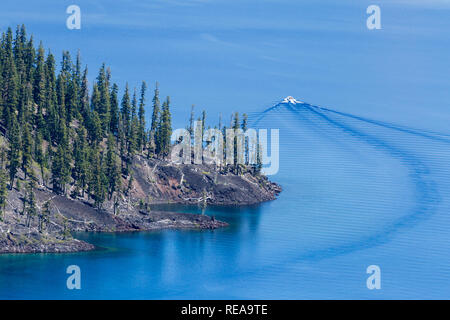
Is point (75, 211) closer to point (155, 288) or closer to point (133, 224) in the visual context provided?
point (133, 224)

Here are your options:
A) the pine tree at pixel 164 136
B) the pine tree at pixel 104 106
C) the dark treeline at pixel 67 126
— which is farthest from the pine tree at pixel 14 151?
the pine tree at pixel 164 136

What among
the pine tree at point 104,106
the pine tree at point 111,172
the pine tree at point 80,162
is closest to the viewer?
the pine tree at point 80,162

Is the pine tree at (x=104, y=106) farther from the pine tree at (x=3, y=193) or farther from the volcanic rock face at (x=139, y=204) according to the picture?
the pine tree at (x=3, y=193)

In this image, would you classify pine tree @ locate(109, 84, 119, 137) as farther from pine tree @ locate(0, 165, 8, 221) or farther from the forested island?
pine tree @ locate(0, 165, 8, 221)

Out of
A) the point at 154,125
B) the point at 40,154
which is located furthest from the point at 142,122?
the point at 40,154

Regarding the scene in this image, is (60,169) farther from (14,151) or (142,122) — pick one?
(142,122)
